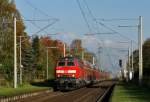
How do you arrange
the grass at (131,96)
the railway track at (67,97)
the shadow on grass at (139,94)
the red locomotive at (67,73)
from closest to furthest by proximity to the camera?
1. the grass at (131,96)
2. the shadow on grass at (139,94)
3. the railway track at (67,97)
4. the red locomotive at (67,73)

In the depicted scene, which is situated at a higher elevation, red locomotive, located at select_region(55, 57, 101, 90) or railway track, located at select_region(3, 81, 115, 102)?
red locomotive, located at select_region(55, 57, 101, 90)

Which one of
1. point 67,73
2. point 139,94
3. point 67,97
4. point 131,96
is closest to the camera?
point 131,96

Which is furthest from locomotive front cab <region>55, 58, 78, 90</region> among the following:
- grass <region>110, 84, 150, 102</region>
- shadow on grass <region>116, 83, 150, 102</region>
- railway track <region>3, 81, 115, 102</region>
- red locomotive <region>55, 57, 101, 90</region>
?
grass <region>110, 84, 150, 102</region>

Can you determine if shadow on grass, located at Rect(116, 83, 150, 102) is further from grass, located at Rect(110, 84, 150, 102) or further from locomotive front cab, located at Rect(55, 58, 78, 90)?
locomotive front cab, located at Rect(55, 58, 78, 90)

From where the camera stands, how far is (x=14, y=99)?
3681cm

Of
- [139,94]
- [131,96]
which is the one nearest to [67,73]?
[139,94]

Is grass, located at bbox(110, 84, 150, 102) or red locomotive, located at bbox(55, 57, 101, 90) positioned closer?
grass, located at bbox(110, 84, 150, 102)

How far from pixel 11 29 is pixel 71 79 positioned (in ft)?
145

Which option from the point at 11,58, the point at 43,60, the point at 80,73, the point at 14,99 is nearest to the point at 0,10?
the point at 11,58

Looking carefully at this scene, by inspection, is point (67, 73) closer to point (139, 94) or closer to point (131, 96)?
point (139, 94)

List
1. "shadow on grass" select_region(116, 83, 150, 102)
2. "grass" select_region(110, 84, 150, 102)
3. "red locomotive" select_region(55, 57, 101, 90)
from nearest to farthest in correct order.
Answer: "grass" select_region(110, 84, 150, 102) < "shadow on grass" select_region(116, 83, 150, 102) < "red locomotive" select_region(55, 57, 101, 90)

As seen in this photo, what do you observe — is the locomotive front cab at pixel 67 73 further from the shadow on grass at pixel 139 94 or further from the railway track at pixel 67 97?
the shadow on grass at pixel 139 94

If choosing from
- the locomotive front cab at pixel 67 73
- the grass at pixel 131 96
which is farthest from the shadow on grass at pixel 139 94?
the locomotive front cab at pixel 67 73

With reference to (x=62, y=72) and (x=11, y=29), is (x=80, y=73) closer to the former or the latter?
(x=62, y=72)
